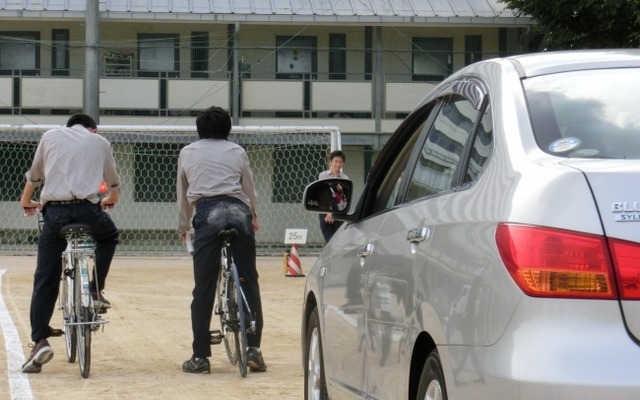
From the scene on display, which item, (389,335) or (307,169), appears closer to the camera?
(389,335)

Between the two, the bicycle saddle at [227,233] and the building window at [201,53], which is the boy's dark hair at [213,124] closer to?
the bicycle saddle at [227,233]

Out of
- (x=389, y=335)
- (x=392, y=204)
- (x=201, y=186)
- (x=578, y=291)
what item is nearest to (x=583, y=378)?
(x=578, y=291)

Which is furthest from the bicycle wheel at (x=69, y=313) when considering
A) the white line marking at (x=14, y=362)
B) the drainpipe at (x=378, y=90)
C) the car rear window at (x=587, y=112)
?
the drainpipe at (x=378, y=90)

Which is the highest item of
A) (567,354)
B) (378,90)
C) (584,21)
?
(584,21)

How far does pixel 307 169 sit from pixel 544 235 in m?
33.0

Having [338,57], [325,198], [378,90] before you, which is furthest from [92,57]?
[325,198]

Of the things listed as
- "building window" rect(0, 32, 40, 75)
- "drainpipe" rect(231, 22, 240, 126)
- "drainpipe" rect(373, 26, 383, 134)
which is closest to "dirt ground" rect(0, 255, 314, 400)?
"drainpipe" rect(231, 22, 240, 126)

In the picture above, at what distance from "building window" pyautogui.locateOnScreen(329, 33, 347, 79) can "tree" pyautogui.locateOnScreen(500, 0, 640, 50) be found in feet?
19.5

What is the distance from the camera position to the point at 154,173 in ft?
120

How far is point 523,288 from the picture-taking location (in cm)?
384

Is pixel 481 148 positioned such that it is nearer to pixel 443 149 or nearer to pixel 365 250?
pixel 443 149

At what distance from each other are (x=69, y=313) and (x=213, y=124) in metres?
1.69

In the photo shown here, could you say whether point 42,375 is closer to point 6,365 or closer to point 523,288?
point 6,365

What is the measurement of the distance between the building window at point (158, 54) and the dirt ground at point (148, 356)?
20.3 m
